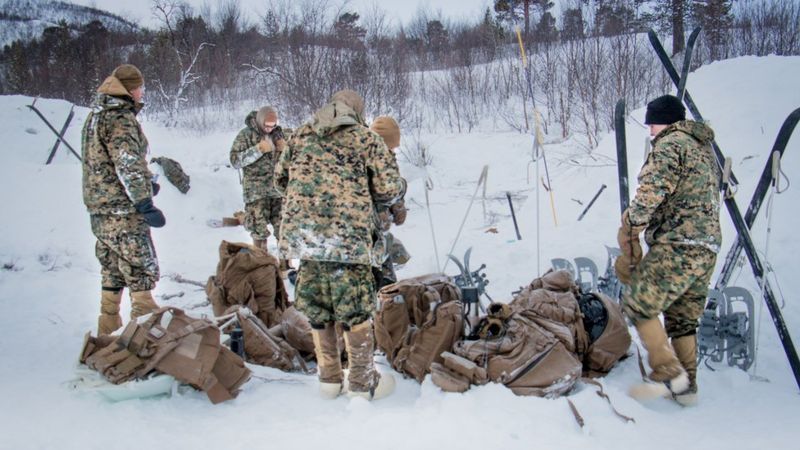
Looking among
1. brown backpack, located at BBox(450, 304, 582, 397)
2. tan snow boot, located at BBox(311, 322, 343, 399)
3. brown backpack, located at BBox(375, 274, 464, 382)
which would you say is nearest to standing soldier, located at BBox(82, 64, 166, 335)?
tan snow boot, located at BBox(311, 322, 343, 399)

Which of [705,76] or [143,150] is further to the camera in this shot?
[705,76]

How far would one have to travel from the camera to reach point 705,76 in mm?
7504

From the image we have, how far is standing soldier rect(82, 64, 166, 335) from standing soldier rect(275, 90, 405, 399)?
3.72ft

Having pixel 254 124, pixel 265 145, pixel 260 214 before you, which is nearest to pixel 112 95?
pixel 265 145

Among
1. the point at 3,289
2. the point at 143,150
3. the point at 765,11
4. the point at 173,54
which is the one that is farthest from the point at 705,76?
the point at 173,54

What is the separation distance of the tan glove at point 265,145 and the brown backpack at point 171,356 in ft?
8.99

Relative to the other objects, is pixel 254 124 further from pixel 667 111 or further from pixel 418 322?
pixel 667 111

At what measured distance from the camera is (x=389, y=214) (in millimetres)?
3545

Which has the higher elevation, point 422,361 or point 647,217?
point 647,217

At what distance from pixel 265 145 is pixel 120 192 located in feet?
6.80

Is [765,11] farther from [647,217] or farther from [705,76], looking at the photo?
[647,217]

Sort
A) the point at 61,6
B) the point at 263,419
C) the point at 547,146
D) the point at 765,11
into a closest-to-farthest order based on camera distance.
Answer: the point at 263,419, the point at 547,146, the point at 765,11, the point at 61,6

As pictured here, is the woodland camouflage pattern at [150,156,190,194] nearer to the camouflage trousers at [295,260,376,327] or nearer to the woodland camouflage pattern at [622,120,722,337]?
the camouflage trousers at [295,260,376,327]

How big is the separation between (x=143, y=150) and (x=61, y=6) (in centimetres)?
2969
